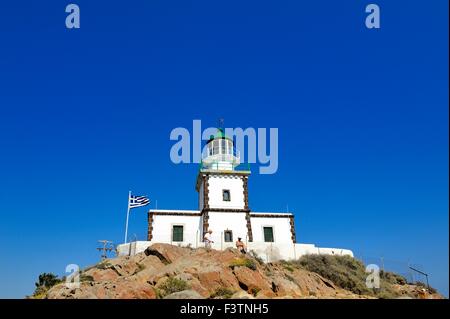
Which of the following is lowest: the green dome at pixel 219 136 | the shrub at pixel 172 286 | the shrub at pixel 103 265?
the shrub at pixel 172 286

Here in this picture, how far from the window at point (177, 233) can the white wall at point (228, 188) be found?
2.96 m

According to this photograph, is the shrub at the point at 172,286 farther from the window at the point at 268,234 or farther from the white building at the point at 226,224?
the window at the point at 268,234

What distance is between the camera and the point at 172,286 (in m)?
16.8

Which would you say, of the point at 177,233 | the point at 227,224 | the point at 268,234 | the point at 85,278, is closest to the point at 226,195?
the point at 227,224

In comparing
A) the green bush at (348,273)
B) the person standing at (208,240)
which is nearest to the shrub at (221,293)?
the person standing at (208,240)

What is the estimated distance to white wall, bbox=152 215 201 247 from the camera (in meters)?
27.3

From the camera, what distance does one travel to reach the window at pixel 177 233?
90.8 feet

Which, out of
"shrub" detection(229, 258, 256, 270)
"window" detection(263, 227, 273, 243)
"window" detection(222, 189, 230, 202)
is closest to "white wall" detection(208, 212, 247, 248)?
"window" detection(222, 189, 230, 202)

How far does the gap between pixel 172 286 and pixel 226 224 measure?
1160 centimetres

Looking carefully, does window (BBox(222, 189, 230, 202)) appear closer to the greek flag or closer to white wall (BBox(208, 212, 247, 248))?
white wall (BBox(208, 212, 247, 248))

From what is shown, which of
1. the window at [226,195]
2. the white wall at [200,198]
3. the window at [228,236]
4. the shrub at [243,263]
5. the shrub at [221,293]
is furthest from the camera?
the white wall at [200,198]
